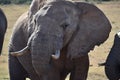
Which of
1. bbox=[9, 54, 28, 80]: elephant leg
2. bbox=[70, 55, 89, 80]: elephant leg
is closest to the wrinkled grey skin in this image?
bbox=[70, 55, 89, 80]: elephant leg

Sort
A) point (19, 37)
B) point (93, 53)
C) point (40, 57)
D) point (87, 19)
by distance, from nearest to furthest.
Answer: point (40, 57) < point (87, 19) < point (19, 37) < point (93, 53)

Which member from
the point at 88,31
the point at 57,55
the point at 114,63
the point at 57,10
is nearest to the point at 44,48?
A: the point at 57,55

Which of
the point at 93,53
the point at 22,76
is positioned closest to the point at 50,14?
the point at 22,76

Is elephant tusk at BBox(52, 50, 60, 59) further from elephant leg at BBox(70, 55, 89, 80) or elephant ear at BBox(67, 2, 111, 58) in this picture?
elephant leg at BBox(70, 55, 89, 80)

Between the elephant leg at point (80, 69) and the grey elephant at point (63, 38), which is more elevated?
the grey elephant at point (63, 38)

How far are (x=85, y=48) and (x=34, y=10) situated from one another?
0.96 m

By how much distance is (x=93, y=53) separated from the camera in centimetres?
1405

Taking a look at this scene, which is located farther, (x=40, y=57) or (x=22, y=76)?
(x=22, y=76)

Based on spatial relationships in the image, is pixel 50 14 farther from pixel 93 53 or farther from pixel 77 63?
pixel 93 53

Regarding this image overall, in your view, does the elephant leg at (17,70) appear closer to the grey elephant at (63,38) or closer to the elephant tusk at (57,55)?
the grey elephant at (63,38)

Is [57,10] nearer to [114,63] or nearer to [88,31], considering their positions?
[88,31]

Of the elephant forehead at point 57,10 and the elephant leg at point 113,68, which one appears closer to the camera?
the elephant forehead at point 57,10

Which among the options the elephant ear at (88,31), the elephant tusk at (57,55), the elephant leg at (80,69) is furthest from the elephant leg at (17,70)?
the elephant tusk at (57,55)

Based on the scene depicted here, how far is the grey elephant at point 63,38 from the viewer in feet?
22.0
